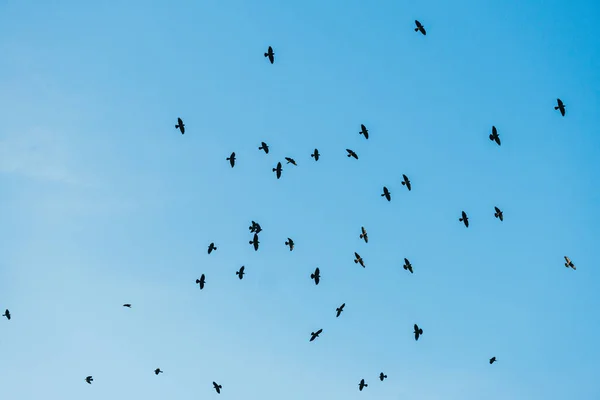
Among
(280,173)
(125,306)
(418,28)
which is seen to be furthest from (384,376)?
(418,28)

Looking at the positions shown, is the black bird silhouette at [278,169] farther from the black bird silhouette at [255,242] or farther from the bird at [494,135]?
the bird at [494,135]

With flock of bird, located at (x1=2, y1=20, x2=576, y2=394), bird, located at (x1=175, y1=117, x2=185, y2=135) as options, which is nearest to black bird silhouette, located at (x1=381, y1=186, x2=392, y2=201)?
flock of bird, located at (x1=2, y1=20, x2=576, y2=394)

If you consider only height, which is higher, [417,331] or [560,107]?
[560,107]

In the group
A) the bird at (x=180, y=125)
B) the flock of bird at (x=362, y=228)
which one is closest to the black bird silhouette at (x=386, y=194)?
the flock of bird at (x=362, y=228)

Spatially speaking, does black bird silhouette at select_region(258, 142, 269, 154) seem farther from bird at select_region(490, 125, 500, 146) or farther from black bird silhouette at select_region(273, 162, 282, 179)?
bird at select_region(490, 125, 500, 146)

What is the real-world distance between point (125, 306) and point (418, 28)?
98.0 feet

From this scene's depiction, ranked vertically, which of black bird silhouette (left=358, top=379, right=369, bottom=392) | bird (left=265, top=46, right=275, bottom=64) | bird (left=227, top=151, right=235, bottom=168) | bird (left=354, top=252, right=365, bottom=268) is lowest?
black bird silhouette (left=358, top=379, right=369, bottom=392)

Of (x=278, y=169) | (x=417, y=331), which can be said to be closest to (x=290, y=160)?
(x=278, y=169)

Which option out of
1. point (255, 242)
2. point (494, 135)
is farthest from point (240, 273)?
point (494, 135)

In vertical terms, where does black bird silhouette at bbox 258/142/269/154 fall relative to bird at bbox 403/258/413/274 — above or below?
above

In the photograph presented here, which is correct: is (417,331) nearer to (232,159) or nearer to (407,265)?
(407,265)

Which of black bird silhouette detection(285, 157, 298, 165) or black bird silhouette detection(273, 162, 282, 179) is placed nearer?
black bird silhouette detection(273, 162, 282, 179)

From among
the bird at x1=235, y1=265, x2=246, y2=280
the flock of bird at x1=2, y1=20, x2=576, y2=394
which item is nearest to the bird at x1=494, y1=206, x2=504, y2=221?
the flock of bird at x1=2, y1=20, x2=576, y2=394

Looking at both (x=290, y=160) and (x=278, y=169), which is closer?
(x=278, y=169)
